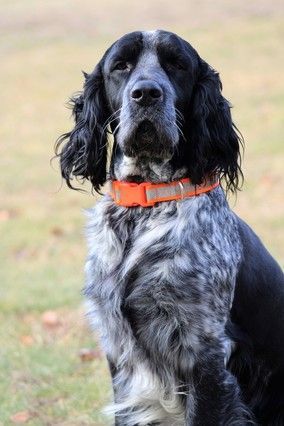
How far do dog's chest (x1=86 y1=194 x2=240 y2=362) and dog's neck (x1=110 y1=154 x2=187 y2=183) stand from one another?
158mm

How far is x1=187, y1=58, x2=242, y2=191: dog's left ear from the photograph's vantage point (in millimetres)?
4547

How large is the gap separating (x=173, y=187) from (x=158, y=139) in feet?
0.84

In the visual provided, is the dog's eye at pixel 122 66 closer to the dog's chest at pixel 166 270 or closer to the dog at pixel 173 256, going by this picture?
the dog at pixel 173 256

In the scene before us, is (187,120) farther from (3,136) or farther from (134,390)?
(3,136)

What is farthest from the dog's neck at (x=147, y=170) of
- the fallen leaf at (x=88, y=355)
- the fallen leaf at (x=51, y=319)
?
the fallen leaf at (x=51, y=319)

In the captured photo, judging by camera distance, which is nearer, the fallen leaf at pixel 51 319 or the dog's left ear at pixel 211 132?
the dog's left ear at pixel 211 132

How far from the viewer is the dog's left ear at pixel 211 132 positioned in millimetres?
4547

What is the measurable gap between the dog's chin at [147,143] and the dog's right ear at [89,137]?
1.02ft

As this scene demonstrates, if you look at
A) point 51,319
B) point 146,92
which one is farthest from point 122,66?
point 51,319

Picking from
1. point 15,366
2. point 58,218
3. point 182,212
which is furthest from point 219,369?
point 58,218

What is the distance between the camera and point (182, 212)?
14.5 ft

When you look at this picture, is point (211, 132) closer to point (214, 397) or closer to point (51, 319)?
point (214, 397)

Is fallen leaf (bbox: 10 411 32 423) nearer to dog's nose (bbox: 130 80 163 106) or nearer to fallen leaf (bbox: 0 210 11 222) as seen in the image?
dog's nose (bbox: 130 80 163 106)

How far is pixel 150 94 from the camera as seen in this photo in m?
4.24
